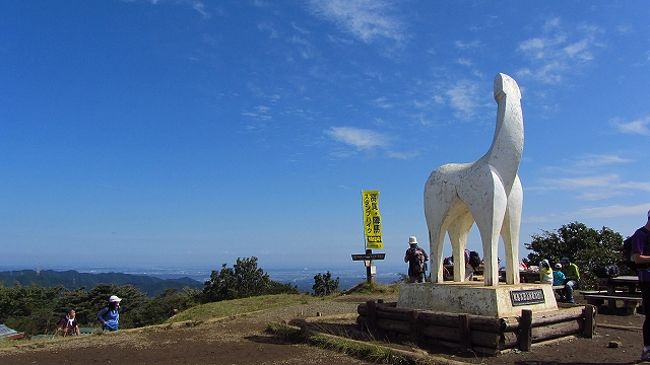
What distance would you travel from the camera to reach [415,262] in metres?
13.3

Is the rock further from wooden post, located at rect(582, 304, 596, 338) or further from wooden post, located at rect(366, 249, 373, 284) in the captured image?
wooden post, located at rect(366, 249, 373, 284)

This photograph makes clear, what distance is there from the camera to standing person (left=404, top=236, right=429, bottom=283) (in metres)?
13.2

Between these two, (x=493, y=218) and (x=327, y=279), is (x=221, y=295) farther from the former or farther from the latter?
(x=493, y=218)

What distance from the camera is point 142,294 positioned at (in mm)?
64250

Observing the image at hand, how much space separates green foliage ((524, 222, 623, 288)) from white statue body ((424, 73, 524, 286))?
15079mm

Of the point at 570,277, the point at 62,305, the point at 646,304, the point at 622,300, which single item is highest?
the point at 646,304

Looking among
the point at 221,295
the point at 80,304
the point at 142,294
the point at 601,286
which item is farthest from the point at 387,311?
the point at 142,294

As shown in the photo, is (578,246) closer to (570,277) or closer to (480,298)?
(570,277)

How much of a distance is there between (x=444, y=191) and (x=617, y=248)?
18.4 m

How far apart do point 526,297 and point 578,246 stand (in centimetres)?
1808

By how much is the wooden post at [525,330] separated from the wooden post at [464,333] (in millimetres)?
778

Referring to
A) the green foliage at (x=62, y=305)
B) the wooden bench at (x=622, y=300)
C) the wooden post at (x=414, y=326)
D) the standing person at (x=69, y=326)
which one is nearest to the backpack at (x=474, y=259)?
the wooden bench at (x=622, y=300)

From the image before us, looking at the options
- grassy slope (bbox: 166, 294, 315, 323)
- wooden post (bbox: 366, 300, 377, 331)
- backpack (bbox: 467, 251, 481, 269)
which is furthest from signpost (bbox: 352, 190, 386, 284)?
wooden post (bbox: 366, 300, 377, 331)

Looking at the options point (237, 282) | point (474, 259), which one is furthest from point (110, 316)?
point (237, 282)
